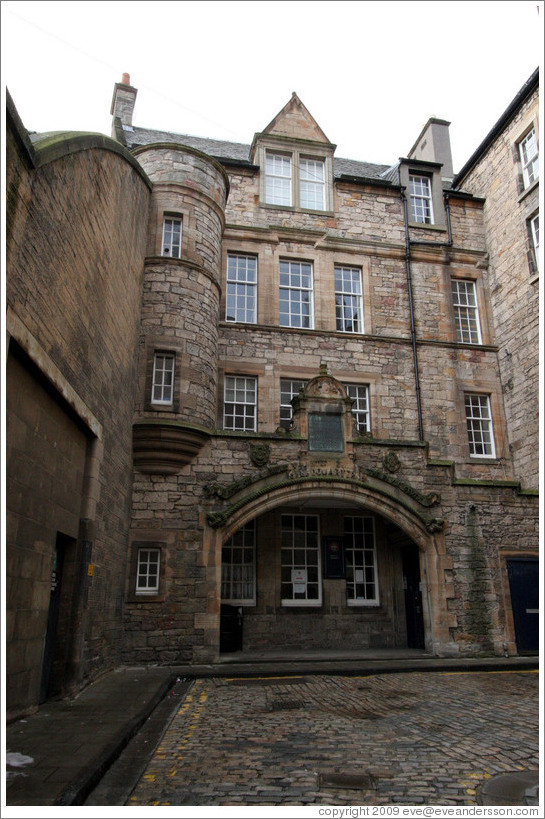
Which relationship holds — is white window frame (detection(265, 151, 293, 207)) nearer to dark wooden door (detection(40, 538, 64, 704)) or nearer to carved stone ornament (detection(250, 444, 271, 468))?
carved stone ornament (detection(250, 444, 271, 468))

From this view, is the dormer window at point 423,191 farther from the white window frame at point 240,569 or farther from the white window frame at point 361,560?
the white window frame at point 240,569

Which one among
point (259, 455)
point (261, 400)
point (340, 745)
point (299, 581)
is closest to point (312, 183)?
point (261, 400)

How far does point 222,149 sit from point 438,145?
8.55 meters

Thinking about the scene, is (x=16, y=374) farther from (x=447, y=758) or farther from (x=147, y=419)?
(x=147, y=419)

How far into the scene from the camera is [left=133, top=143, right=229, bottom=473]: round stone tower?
1239cm

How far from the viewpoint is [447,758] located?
5.30 metres

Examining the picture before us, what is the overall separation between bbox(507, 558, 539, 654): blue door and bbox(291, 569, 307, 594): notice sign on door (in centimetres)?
492

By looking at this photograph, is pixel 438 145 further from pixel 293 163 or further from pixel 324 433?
pixel 324 433

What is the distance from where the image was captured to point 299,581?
1455 centimetres

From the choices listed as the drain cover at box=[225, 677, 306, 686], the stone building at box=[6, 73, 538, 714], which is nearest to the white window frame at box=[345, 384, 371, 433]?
the stone building at box=[6, 73, 538, 714]

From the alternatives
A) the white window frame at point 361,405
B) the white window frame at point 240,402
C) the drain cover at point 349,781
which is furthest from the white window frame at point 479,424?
the drain cover at point 349,781

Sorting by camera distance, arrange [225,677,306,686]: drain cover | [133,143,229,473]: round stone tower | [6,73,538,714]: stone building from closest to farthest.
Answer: [6,73,538,714]: stone building, [225,677,306,686]: drain cover, [133,143,229,473]: round stone tower

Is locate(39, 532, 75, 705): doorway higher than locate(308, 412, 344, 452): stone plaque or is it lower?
lower

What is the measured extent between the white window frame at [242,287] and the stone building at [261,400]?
6cm
